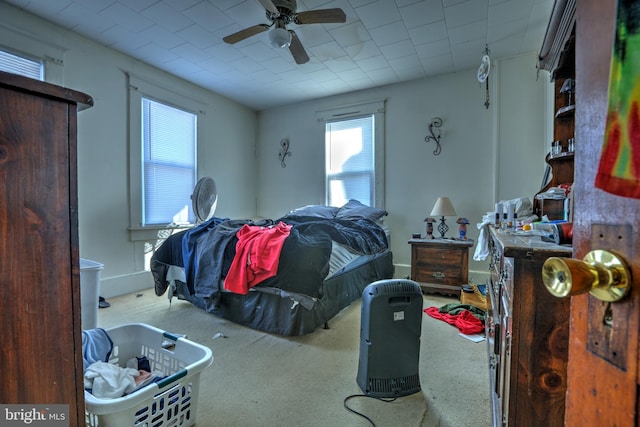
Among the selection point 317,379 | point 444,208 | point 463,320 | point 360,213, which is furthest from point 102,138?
point 463,320

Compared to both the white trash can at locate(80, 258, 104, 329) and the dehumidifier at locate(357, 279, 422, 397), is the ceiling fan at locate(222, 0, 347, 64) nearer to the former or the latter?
the dehumidifier at locate(357, 279, 422, 397)

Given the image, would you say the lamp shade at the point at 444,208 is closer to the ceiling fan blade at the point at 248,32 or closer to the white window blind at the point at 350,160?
the white window blind at the point at 350,160

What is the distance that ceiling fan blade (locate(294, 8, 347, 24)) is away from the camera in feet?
7.19

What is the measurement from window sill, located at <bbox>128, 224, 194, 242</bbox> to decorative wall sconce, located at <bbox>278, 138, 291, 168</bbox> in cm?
186

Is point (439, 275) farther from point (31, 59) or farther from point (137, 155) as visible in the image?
point (31, 59)

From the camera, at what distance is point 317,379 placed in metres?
1.71

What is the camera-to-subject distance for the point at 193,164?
4.21m

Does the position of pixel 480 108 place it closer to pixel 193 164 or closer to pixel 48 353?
pixel 193 164

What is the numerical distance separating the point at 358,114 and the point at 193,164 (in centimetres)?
244

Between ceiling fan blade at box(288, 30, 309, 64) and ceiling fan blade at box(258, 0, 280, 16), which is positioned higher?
ceiling fan blade at box(258, 0, 280, 16)

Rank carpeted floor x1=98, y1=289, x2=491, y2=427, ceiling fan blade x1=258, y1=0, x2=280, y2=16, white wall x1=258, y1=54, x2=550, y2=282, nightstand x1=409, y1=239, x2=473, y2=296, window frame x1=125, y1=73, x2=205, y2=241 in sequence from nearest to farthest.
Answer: carpeted floor x1=98, y1=289, x2=491, y2=427
ceiling fan blade x1=258, y1=0, x2=280, y2=16
nightstand x1=409, y1=239, x2=473, y2=296
white wall x1=258, y1=54, x2=550, y2=282
window frame x1=125, y1=73, x2=205, y2=241

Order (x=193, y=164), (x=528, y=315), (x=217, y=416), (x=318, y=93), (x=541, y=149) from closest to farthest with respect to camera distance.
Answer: (x=528, y=315), (x=217, y=416), (x=541, y=149), (x=193, y=164), (x=318, y=93)

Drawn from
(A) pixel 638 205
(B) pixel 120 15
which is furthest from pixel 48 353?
(B) pixel 120 15

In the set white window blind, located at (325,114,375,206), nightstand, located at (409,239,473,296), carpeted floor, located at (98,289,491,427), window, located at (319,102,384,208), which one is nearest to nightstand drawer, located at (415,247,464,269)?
nightstand, located at (409,239,473,296)
